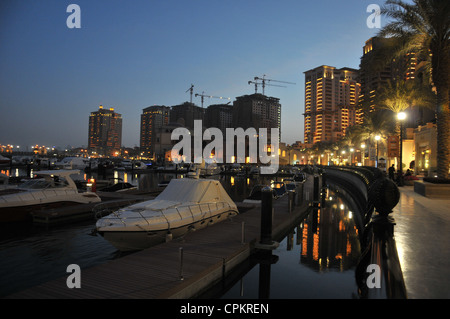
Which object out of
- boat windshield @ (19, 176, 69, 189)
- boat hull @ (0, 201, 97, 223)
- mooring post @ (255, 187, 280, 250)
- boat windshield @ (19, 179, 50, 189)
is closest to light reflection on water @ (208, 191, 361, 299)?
mooring post @ (255, 187, 280, 250)

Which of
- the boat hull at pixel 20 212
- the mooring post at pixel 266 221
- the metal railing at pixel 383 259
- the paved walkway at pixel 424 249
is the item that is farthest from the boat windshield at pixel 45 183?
the paved walkway at pixel 424 249

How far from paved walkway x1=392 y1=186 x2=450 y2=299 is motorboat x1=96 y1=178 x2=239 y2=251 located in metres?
7.98

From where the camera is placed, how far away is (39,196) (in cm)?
1855

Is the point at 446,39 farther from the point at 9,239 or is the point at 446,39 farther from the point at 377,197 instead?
the point at 9,239

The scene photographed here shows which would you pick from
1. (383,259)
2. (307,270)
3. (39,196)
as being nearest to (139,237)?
(307,270)

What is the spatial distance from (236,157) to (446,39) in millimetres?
156141

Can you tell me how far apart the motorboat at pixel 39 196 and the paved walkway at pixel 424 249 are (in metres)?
18.9

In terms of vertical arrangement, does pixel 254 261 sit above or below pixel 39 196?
below

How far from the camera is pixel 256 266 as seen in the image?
37.0 feet

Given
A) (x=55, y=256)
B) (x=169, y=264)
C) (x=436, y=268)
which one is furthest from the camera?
(x=55, y=256)

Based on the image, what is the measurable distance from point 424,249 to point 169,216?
8902mm

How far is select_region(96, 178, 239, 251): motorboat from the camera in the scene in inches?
446

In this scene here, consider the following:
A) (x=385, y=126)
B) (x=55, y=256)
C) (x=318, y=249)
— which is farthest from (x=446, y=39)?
(x=385, y=126)

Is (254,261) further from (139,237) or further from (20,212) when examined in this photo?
(20,212)
